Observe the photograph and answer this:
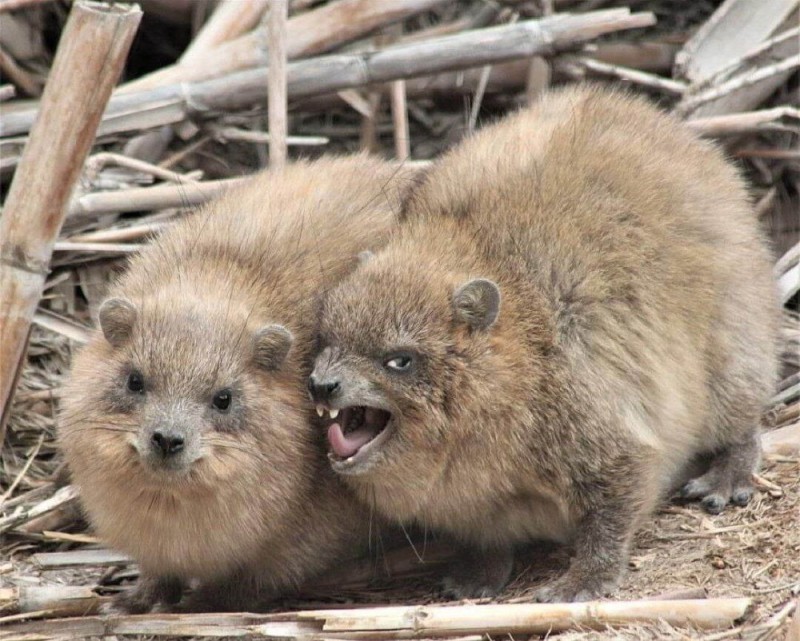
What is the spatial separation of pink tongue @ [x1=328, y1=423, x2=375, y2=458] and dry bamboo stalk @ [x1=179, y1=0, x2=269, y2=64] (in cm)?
328

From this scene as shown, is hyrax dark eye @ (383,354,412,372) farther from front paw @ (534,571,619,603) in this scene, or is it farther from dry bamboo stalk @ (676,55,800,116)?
dry bamboo stalk @ (676,55,800,116)

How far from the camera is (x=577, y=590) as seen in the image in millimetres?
5836

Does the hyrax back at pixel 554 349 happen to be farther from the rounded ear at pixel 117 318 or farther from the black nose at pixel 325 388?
the rounded ear at pixel 117 318

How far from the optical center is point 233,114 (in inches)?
319

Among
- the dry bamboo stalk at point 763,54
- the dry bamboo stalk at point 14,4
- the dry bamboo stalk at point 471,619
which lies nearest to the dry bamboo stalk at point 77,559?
the dry bamboo stalk at point 471,619

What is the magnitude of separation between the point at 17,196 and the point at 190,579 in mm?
1921

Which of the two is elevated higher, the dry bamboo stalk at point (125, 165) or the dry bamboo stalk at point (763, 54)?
the dry bamboo stalk at point (763, 54)

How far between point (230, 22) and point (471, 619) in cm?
437

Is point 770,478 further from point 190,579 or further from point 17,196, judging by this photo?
point 17,196

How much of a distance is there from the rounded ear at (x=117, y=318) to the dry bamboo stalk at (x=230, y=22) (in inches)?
107

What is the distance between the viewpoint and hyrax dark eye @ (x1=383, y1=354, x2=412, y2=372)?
5.72 m

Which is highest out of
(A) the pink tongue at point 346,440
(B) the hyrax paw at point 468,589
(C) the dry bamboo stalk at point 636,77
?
(C) the dry bamboo stalk at point 636,77

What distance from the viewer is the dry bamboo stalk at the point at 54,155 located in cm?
597

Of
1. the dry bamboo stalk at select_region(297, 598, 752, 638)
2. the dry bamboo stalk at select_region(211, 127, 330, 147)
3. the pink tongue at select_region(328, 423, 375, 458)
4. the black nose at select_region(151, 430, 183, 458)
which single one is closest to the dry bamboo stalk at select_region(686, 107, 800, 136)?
the dry bamboo stalk at select_region(211, 127, 330, 147)
